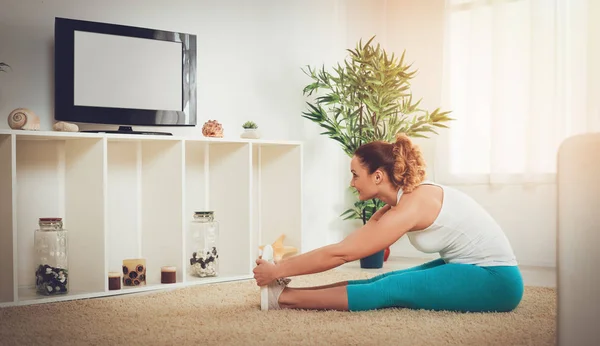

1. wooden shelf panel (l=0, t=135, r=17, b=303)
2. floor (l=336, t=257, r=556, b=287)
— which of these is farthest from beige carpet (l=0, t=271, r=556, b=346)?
floor (l=336, t=257, r=556, b=287)

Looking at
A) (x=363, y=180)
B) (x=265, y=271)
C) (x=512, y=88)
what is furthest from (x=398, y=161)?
(x=512, y=88)

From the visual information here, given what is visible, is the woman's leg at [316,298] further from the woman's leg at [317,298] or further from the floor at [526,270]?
the floor at [526,270]

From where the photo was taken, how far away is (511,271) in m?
2.43

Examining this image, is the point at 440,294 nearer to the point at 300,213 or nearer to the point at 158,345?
the point at 158,345

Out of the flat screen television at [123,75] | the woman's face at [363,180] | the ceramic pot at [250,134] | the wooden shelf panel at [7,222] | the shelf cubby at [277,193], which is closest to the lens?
the woman's face at [363,180]

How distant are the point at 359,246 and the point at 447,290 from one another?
14.6 inches

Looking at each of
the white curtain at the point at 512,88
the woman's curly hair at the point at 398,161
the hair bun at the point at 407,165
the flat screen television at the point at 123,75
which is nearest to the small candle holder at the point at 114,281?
the flat screen television at the point at 123,75

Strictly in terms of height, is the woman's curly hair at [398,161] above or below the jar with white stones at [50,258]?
above

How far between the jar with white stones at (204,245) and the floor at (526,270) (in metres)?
0.90

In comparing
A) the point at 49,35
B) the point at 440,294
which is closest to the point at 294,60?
the point at 49,35

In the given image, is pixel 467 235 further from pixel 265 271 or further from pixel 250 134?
pixel 250 134

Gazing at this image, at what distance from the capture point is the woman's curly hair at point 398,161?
8.16ft

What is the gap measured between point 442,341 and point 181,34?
2236mm

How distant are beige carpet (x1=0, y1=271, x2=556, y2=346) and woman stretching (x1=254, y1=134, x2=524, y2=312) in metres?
0.06
